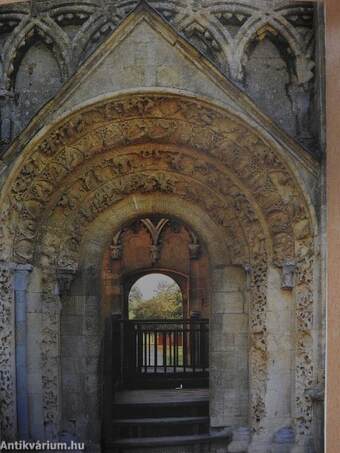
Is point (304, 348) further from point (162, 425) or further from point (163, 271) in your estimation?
point (163, 271)

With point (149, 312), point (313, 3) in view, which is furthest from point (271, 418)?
point (149, 312)

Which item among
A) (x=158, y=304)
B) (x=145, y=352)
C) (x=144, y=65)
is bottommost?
(x=145, y=352)

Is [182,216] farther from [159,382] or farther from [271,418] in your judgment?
[159,382]

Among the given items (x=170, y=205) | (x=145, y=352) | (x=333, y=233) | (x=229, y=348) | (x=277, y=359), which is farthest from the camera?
(x=145, y=352)

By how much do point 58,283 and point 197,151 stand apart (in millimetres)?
2196

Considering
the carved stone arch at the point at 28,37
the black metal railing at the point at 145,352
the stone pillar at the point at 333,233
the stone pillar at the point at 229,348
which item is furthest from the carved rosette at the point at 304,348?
the black metal railing at the point at 145,352

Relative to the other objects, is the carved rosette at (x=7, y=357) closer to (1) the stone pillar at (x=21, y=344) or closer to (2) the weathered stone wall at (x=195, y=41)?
(1) the stone pillar at (x=21, y=344)

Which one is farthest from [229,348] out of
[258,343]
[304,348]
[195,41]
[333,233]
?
[195,41]

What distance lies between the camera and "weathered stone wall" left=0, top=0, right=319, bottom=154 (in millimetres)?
8797

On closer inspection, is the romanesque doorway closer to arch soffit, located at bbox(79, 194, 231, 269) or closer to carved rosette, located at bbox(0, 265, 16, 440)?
arch soffit, located at bbox(79, 194, 231, 269)

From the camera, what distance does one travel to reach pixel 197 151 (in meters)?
9.21

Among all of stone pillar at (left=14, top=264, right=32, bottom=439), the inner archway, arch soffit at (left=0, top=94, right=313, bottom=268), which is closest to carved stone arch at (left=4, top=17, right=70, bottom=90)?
arch soffit at (left=0, top=94, right=313, bottom=268)

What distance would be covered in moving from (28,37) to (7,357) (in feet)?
11.5

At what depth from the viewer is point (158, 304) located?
23.9 meters
